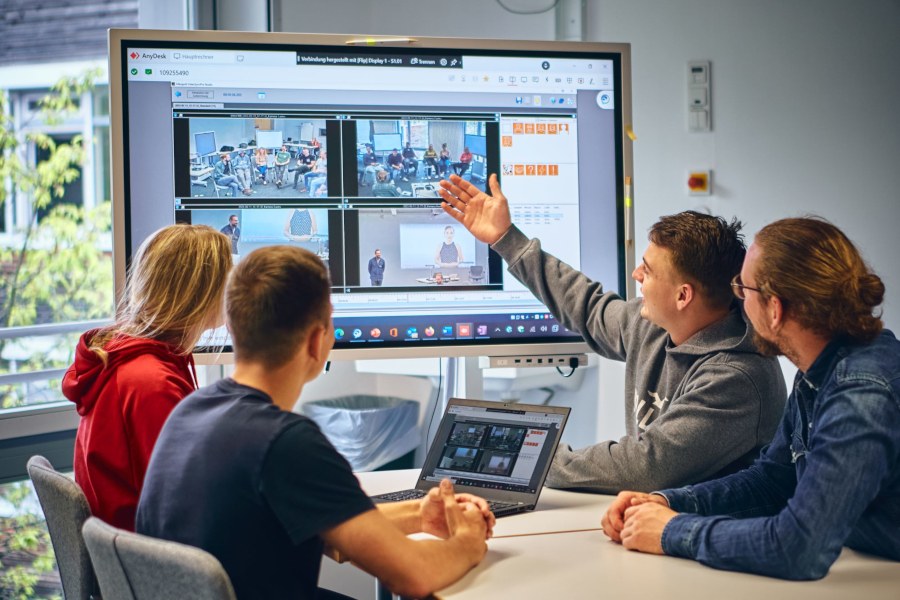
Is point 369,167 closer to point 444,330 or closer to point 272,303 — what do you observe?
point 444,330

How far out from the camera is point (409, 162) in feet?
8.16

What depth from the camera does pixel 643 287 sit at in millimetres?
2049

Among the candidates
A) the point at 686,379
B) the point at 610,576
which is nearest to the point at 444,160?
the point at 686,379

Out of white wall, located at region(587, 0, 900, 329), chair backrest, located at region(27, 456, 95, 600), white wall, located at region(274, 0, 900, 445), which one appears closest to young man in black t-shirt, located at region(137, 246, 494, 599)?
chair backrest, located at region(27, 456, 95, 600)

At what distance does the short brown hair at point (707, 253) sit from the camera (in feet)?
6.54

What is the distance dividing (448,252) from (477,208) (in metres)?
0.16

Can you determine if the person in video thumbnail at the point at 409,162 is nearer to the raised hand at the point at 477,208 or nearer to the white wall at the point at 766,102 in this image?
the raised hand at the point at 477,208

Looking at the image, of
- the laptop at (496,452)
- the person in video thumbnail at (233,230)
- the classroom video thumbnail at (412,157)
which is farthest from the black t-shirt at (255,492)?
the classroom video thumbnail at (412,157)

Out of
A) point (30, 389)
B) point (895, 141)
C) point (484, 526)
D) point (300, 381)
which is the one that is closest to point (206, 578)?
point (300, 381)

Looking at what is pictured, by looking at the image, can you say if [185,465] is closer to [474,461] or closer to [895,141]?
[474,461]

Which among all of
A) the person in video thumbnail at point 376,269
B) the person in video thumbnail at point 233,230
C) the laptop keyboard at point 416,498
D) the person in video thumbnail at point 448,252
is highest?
the person in video thumbnail at point 233,230

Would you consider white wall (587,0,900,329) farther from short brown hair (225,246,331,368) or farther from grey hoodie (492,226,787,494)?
short brown hair (225,246,331,368)

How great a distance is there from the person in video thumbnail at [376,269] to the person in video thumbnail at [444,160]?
272mm

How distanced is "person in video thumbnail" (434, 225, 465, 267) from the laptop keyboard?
2.34 ft
